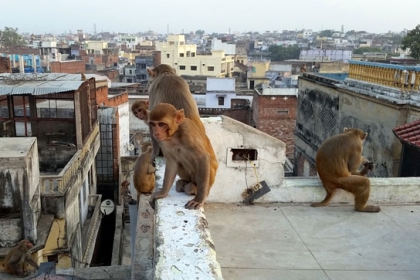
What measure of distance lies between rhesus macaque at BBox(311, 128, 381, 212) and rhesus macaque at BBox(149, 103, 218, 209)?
71.0 inches

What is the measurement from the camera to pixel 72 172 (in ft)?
38.3

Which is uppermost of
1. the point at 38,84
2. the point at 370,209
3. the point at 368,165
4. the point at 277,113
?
the point at 38,84

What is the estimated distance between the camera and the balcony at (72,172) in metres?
10.2

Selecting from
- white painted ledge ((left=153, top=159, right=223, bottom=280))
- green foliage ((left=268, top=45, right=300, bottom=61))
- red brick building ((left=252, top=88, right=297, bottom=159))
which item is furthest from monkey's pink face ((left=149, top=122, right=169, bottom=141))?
green foliage ((left=268, top=45, right=300, bottom=61))

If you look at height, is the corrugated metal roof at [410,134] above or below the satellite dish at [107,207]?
above

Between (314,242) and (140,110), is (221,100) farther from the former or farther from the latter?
(314,242)

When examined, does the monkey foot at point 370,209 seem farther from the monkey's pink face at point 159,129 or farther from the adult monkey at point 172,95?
the monkey's pink face at point 159,129

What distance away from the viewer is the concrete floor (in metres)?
3.89

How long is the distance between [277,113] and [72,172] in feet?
52.8

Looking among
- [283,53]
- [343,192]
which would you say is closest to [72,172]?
[343,192]

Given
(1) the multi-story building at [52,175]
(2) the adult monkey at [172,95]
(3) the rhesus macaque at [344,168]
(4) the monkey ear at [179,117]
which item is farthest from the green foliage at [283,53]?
(4) the monkey ear at [179,117]

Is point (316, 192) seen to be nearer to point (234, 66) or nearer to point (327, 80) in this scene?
point (327, 80)

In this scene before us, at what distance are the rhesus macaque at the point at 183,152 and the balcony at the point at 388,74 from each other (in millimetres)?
7638

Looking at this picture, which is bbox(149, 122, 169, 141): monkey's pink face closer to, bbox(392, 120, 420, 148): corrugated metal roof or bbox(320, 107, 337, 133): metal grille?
bbox(392, 120, 420, 148): corrugated metal roof
